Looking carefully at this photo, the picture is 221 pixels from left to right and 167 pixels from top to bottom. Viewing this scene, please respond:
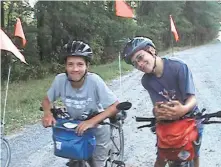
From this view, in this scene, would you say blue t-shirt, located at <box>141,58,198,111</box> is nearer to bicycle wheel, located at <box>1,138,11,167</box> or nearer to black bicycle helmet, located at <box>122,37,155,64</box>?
black bicycle helmet, located at <box>122,37,155,64</box>

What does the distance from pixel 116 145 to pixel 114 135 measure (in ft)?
0.53

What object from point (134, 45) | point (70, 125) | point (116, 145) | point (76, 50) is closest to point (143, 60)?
point (134, 45)

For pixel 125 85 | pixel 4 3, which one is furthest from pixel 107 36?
pixel 125 85

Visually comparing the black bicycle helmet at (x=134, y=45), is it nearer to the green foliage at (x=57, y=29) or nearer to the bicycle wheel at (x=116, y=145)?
Result: the bicycle wheel at (x=116, y=145)

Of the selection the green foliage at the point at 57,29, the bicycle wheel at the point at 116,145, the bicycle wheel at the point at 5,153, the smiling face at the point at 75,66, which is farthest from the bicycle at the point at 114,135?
the green foliage at the point at 57,29

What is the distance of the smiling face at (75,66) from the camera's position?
319 centimetres

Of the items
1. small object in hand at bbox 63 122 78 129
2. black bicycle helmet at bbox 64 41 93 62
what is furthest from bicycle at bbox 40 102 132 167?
black bicycle helmet at bbox 64 41 93 62

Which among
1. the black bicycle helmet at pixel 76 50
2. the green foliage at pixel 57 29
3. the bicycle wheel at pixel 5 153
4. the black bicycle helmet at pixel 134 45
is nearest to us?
the black bicycle helmet at pixel 134 45

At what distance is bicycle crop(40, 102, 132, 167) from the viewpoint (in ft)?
10.6

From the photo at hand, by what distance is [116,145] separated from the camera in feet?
12.3

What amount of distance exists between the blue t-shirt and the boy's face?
0.46 ft

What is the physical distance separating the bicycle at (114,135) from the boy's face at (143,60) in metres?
0.37

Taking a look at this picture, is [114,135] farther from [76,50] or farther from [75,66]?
[76,50]

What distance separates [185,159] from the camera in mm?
2834
